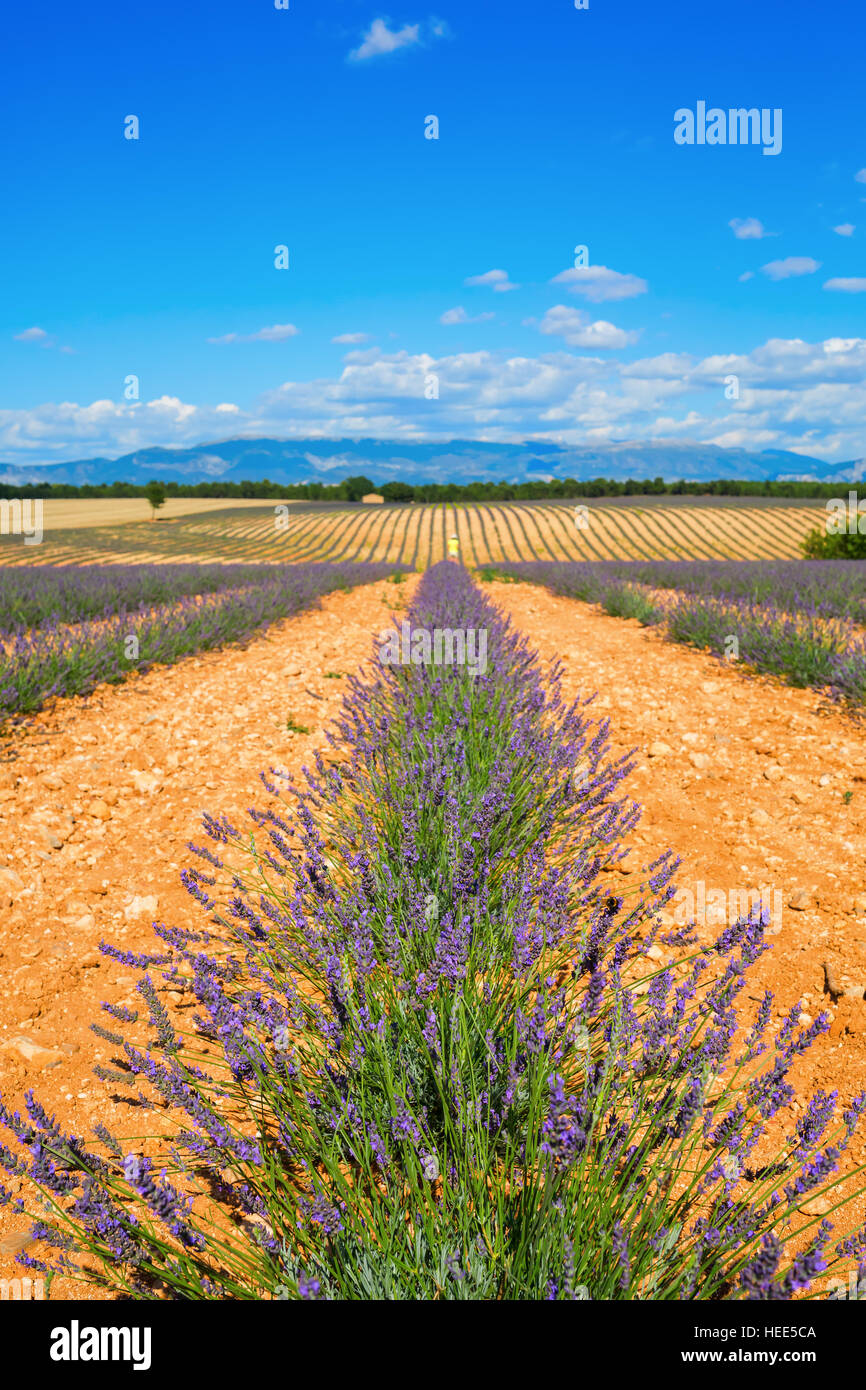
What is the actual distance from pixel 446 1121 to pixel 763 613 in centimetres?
749

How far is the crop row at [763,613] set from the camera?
5379 mm

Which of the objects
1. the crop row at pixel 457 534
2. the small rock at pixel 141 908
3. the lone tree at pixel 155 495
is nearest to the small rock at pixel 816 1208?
the small rock at pixel 141 908

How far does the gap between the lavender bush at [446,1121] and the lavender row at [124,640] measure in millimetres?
3569

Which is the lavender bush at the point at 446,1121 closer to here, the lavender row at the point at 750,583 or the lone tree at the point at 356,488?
the lavender row at the point at 750,583

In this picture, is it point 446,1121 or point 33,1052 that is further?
point 33,1052

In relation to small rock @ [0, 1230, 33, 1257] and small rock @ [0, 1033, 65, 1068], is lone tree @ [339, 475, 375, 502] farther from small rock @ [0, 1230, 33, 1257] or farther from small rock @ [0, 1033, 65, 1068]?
Answer: small rock @ [0, 1230, 33, 1257]

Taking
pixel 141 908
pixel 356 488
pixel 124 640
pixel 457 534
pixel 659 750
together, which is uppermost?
pixel 356 488

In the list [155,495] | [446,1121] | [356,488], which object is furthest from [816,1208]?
[356,488]

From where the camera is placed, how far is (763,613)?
24.5 feet

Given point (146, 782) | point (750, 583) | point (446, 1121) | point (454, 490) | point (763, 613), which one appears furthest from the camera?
point (454, 490)

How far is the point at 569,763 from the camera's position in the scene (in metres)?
2.65

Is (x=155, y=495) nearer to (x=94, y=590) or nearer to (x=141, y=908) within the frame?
(x=94, y=590)

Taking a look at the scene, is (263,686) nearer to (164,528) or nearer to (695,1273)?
(695,1273)
